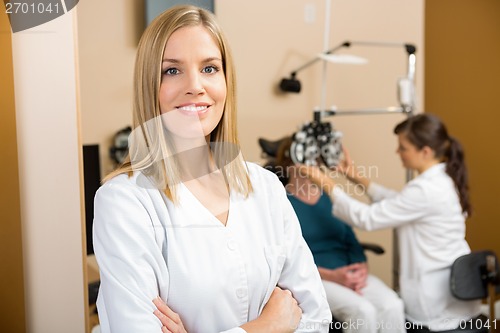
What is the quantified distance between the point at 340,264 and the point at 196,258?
503 millimetres

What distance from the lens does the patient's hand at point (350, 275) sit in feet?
4.36

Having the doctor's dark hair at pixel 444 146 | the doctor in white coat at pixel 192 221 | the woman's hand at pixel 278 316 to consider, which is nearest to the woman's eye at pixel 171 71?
the doctor in white coat at pixel 192 221

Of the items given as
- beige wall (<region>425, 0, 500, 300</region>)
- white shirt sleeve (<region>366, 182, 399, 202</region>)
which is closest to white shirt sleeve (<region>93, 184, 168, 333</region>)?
white shirt sleeve (<region>366, 182, 399, 202</region>)

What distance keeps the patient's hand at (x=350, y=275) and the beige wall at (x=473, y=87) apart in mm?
352

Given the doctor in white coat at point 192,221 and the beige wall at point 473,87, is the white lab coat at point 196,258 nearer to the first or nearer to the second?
the doctor in white coat at point 192,221

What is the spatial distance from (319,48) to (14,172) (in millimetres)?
849

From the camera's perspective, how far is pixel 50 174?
1.35m

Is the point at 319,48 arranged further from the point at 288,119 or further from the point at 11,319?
the point at 11,319

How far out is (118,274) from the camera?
0.88m

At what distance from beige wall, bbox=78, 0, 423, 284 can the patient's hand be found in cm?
5

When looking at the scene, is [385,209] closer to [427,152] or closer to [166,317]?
[427,152]

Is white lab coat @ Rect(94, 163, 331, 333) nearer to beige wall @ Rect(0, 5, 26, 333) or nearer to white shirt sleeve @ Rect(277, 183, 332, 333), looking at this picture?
white shirt sleeve @ Rect(277, 183, 332, 333)

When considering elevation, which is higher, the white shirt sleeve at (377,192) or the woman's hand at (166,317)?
the white shirt sleeve at (377,192)

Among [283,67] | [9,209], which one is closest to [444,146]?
[283,67]
